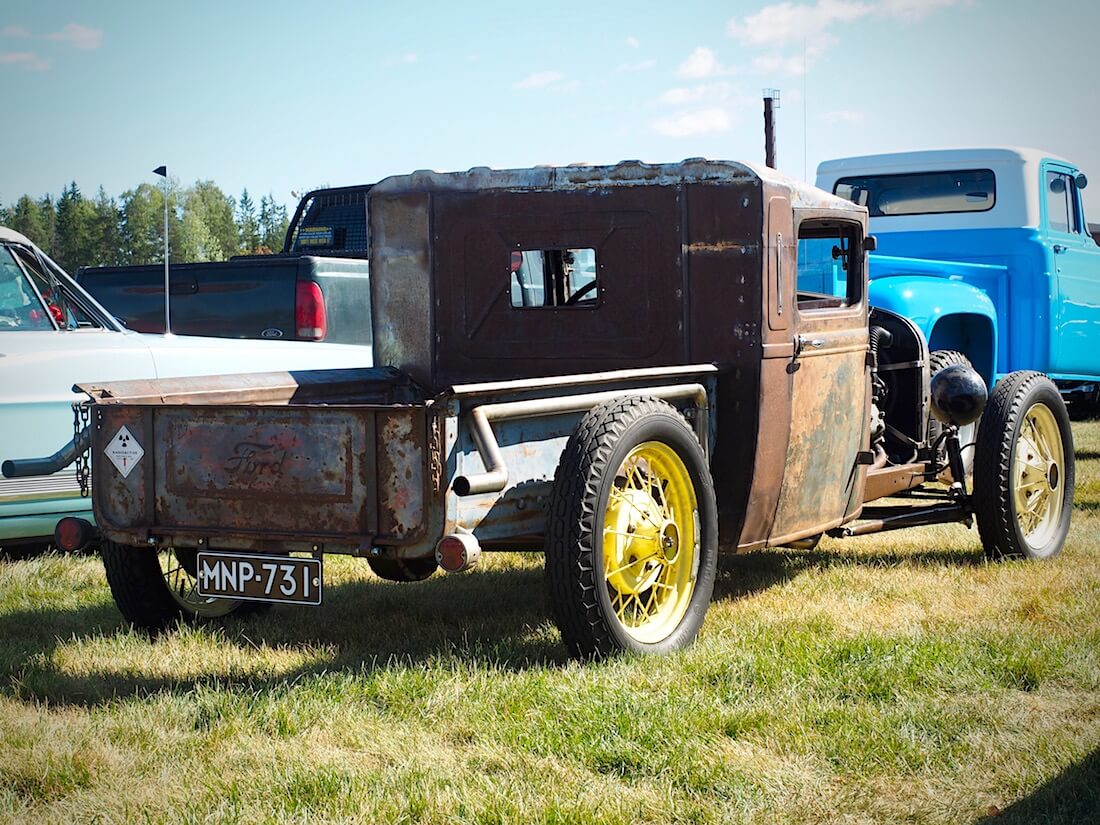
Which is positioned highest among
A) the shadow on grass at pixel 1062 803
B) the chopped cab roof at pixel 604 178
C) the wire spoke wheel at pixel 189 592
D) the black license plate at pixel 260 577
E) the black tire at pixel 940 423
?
the chopped cab roof at pixel 604 178

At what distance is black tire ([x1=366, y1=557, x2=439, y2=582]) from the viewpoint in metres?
4.60

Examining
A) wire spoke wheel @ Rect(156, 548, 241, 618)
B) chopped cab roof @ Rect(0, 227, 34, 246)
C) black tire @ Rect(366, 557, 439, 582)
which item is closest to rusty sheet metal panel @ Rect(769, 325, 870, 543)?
black tire @ Rect(366, 557, 439, 582)

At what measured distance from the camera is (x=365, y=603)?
18.2ft

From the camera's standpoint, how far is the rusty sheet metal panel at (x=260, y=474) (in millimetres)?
4016

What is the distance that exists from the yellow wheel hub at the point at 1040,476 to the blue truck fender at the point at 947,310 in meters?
1.05

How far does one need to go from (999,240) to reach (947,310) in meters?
1.61

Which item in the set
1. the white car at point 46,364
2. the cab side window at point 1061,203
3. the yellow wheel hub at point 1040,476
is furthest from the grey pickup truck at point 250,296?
the cab side window at point 1061,203

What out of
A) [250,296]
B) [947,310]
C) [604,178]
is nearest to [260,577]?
[604,178]

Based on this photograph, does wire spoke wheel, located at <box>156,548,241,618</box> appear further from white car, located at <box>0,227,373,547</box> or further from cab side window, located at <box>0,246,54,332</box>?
cab side window, located at <box>0,246,54,332</box>

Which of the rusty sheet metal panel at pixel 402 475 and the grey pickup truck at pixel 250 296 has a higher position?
the grey pickup truck at pixel 250 296

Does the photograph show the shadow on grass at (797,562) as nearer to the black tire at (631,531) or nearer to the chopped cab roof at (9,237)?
the black tire at (631,531)

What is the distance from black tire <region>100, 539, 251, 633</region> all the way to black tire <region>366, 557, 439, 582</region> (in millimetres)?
573

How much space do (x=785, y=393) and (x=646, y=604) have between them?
1085 millimetres

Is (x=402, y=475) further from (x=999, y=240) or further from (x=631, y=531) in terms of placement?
(x=999, y=240)
